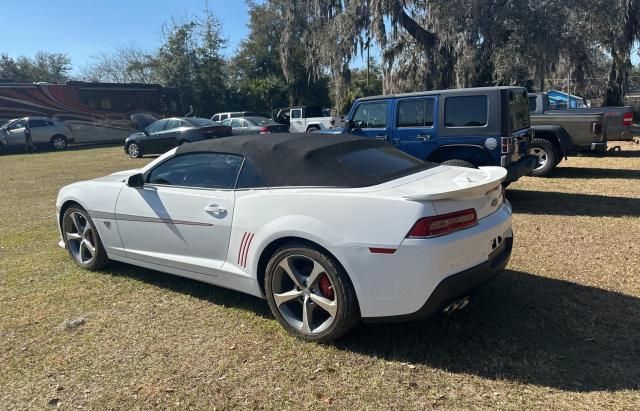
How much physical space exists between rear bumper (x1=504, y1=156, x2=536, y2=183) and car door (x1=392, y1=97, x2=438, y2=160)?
117 cm

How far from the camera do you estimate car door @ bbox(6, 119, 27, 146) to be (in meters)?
22.8

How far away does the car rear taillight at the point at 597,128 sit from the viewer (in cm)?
949

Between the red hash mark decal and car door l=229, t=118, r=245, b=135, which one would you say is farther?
car door l=229, t=118, r=245, b=135

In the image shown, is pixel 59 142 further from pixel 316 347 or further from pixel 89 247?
pixel 316 347

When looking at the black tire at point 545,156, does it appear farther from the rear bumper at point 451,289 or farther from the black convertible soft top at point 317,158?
the rear bumper at point 451,289

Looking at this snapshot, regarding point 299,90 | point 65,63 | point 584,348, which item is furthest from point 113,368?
point 65,63

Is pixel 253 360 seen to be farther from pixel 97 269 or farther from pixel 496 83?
pixel 496 83

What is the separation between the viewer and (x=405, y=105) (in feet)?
24.9

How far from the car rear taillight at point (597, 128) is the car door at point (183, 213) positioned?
850 cm

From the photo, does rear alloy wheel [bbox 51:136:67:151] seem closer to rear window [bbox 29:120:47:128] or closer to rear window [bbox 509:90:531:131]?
rear window [bbox 29:120:47:128]

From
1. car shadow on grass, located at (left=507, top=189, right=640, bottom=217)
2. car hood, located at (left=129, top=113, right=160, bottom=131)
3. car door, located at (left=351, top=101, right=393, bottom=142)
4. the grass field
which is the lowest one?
the grass field

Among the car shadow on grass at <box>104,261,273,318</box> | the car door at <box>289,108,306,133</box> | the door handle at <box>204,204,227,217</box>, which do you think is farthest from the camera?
the car door at <box>289,108,306,133</box>

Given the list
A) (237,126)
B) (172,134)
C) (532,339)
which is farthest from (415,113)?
(237,126)

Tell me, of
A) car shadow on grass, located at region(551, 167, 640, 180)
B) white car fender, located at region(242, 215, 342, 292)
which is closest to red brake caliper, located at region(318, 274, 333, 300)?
white car fender, located at region(242, 215, 342, 292)
